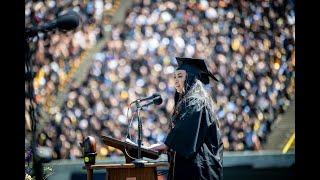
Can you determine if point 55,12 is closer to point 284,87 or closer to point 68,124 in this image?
point 68,124

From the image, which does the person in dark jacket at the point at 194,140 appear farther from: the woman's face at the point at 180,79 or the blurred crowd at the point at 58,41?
the blurred crowd at the point at 58,41

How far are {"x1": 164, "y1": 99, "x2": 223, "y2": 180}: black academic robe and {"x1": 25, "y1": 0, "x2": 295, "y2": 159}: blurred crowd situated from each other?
6.11 ft

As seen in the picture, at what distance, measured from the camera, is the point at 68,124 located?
7574 millimetres

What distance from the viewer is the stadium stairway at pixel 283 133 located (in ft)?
27.3

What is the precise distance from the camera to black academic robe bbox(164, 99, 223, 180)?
217 inches

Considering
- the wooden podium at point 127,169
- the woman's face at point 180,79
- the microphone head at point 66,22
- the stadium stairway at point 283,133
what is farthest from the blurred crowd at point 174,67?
the microphone head at point 66,22

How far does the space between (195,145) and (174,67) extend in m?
2.63

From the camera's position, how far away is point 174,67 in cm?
801

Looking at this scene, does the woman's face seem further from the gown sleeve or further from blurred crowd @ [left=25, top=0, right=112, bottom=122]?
blurred crowd @ [left=25, top=0, right=112, bottom=122]

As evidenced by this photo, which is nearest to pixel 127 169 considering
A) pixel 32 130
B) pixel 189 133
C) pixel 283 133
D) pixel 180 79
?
pixel 189 133

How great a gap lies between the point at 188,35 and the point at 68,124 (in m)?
1.93

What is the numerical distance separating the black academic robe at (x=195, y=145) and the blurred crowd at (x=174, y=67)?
1.86 metres
